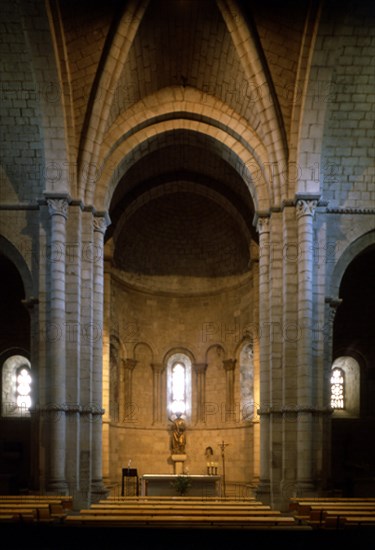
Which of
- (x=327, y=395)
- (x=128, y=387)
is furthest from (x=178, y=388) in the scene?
(x=327, y=395)

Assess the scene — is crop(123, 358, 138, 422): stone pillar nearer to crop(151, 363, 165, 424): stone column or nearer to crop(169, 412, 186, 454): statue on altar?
crop(151, 363, 165, 424): stone column

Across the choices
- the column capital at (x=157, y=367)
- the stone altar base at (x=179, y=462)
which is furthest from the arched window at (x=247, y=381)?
the column capital at (x=157, y=367)

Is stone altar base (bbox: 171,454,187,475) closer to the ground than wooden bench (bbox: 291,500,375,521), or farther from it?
closer to the ground

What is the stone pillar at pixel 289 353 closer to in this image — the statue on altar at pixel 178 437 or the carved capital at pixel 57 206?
the carved capital at pixel 57 206

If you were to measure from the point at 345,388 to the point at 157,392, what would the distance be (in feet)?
25.2

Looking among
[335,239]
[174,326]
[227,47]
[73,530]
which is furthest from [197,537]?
[174,326]

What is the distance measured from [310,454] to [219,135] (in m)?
10.4

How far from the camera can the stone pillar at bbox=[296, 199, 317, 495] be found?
19516 mm

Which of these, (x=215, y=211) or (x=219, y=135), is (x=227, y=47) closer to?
(x=219, y=135)

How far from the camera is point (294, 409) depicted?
20188mm

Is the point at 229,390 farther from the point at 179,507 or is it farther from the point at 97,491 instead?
the point at 179,507

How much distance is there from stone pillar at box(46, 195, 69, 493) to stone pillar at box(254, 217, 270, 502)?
18.9 ft

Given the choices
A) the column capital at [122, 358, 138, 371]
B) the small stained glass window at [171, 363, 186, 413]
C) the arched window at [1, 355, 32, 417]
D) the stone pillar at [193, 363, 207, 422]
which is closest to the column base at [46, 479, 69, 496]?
the arched window at [1, 355, 32, 417]

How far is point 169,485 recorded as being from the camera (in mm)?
23953
